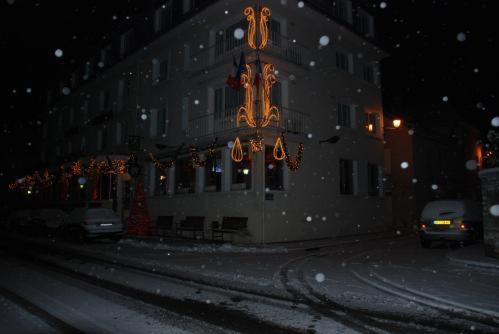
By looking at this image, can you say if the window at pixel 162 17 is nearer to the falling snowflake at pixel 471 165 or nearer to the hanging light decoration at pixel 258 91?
the hanging light decoration at pixel 258 91

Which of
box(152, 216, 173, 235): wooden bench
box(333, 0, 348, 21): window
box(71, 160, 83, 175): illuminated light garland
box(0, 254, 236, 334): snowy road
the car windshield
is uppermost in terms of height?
box(333, 0, 348, 21): window

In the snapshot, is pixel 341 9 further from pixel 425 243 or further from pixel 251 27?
pixel 425 243

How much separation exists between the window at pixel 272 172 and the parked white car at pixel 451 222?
6203 millimetres

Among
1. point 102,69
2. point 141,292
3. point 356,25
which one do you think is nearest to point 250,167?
point 141,292

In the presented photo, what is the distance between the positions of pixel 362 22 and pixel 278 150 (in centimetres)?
1205

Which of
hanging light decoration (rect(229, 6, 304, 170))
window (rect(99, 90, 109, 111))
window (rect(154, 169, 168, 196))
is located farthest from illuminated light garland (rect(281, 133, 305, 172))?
window (rect(99, 90, 109, 111))

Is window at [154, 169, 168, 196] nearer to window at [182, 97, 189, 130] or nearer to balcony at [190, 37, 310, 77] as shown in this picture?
window at [182, 97, 189, 130]

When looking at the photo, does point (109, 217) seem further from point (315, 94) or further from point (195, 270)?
point (315, 94)

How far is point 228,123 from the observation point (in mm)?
17359

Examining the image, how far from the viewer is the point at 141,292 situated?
269 inches

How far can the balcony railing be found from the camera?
55.7 ft

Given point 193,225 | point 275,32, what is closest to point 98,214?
point 193,225

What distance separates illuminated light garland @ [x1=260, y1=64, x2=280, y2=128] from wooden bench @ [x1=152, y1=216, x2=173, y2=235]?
760 centimetres

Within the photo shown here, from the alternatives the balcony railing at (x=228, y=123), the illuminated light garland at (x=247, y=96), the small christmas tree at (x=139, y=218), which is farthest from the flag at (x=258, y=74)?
the small christmas tree at (x=139, y=218)
